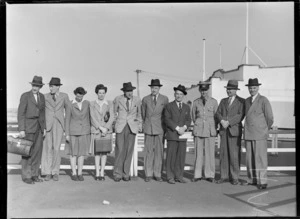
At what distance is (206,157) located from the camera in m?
6.16

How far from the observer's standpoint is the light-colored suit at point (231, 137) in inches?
236

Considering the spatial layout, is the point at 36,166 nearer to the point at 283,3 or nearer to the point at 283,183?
the point at 283,183

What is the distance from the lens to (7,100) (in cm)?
503

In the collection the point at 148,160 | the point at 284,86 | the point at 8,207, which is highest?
the point at 284,86

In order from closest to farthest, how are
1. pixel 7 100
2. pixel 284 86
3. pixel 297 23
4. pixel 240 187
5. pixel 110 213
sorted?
pixel 110 213 → pixel 297 23 → pixel 7 100 → pixel 240 187 → pixel 284 86

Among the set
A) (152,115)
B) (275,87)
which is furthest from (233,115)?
(275,87)

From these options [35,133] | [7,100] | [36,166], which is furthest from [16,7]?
[36,166]

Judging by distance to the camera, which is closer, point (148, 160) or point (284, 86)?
point (148, 160)

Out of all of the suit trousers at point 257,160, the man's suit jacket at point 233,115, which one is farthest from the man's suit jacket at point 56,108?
the suit trousers at point 257,160

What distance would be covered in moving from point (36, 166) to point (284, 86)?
13967 mm

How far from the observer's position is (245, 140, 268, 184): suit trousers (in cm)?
567

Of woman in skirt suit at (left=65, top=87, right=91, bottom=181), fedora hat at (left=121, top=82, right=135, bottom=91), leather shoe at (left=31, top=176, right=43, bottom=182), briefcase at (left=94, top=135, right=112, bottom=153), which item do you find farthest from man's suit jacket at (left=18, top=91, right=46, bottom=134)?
fedora hat at (left=121, top=82, right=135, bottom=91)

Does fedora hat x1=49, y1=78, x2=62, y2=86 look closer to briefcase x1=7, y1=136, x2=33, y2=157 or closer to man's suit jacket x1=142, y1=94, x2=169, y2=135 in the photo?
briefcase x1=7, y1=136, x2=33, y2=157

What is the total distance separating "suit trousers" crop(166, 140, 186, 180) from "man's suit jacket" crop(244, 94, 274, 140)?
124 centimetres
